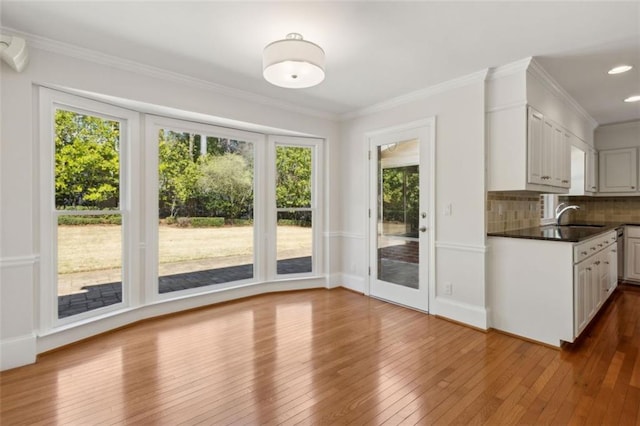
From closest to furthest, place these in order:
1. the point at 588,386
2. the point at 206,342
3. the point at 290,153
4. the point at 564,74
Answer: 1. the point at 588,386
2. the point at 206,342
3. the point at 564,74
4. the point at 290,153

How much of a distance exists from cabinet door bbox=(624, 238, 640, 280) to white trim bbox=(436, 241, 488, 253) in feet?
11.5

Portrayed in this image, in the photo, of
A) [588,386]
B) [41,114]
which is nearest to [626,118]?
[588,386]

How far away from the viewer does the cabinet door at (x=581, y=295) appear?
2.75 metres

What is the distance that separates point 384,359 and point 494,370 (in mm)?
839

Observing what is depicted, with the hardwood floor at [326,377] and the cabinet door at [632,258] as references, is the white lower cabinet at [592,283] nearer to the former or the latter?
the hardwood floor at [326,377]

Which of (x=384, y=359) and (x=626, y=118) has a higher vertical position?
(x=626, y=118)

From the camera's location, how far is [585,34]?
2504 millimetres

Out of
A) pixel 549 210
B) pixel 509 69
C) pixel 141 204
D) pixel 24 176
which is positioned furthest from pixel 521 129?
pixel 24 176

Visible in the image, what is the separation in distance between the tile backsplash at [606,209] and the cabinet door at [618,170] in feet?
1.30

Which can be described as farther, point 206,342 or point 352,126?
point 352,126

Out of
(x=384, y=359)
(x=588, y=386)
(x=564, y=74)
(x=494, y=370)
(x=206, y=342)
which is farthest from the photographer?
(x=564, y=74)

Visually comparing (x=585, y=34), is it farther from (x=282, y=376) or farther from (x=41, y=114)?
(x=41, y=114)

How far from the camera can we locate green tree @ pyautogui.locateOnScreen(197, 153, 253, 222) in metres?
4.05

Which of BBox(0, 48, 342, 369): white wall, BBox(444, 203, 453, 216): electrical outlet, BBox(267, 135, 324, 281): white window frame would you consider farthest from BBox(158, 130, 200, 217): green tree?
BBox(444, 203, 453, 216): electrical outlet
